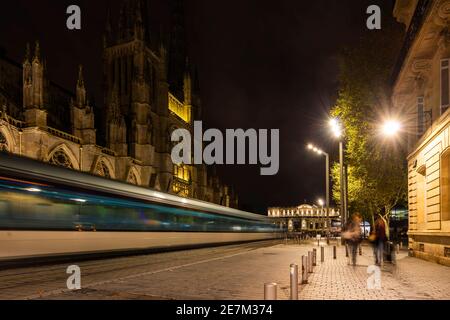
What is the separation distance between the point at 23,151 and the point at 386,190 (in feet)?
99.0

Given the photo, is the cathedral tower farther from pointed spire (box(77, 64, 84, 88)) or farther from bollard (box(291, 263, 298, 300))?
bollard (box(291, 263, 298, 300))

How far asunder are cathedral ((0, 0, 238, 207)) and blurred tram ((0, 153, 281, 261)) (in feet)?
74.7

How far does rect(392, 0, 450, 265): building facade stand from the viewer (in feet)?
49.3

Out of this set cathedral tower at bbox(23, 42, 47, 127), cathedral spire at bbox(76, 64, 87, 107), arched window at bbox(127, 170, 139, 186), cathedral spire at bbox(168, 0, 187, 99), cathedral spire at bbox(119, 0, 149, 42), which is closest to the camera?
cathedral tower at bbox(23, 42, 47, 127)

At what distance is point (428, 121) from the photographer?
18.3m

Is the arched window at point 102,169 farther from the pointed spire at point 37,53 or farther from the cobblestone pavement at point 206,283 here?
the cobblestone pavement at point 206,283

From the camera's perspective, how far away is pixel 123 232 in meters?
17.2

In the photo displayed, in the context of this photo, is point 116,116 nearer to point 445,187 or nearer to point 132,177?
point 132,177

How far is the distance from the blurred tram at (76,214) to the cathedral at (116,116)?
22.8 metres

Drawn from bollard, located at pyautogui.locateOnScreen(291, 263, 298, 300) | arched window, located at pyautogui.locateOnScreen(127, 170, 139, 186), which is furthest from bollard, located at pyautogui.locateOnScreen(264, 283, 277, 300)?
arched window, located at pyautogui.locateOnScreen(127, 170, 139, 186)

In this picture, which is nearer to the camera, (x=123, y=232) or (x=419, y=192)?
(x=123, y=232)

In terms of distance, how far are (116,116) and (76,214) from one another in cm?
4283
